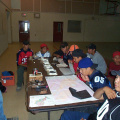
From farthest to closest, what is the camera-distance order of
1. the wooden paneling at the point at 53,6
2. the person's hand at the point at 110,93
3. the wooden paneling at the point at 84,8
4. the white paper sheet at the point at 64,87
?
the wooden paneling at the point at 84,8
the wooden paneling at the point at 53,6
the white paper sheet at the point at 64,87
the person's hand at the point at 110,93

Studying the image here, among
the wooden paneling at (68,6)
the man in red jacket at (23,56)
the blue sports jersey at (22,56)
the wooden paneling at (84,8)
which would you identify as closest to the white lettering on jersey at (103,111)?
the man in red jacket at (23,56)

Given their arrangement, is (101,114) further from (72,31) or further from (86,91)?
(72,31)

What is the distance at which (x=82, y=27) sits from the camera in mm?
14047

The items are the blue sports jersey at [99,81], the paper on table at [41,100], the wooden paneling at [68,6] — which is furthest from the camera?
the wooden paneling at [68,6]

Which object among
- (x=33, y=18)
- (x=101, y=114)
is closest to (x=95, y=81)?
(x=101, y=114)

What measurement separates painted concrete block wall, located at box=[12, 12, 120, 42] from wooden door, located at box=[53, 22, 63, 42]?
33 cm

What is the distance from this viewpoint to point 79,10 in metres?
13.3

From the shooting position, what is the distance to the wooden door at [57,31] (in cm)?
1352

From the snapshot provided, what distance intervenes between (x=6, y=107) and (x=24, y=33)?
11.2 m

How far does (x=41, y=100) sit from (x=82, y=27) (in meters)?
13.5

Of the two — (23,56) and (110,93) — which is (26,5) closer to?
(23,56)

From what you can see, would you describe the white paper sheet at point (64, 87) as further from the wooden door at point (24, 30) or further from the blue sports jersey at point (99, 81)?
the wooden door at point (24, 30)

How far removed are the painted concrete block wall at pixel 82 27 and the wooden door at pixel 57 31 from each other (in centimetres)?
33

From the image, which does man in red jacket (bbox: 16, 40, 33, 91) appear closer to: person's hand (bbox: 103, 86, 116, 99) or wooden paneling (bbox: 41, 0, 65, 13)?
person's hand (bbox: 103, 86, 116, 99)
